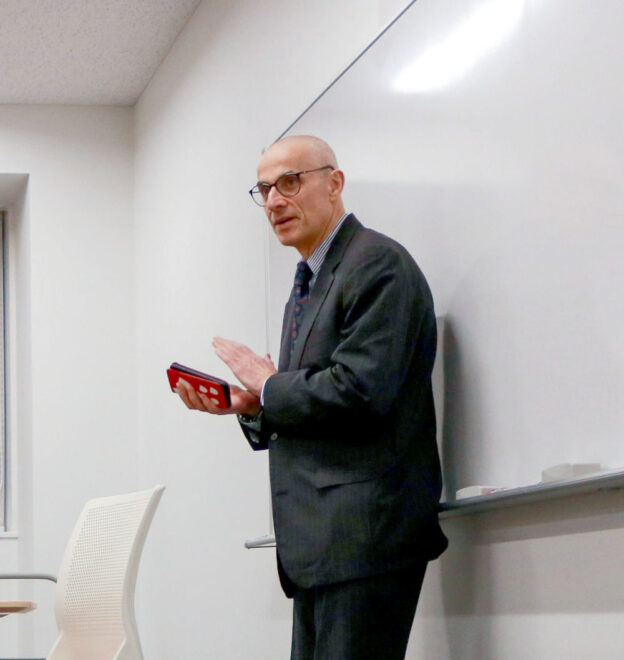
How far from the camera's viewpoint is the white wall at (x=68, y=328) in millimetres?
5539

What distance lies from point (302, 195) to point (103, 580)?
1.53 meters

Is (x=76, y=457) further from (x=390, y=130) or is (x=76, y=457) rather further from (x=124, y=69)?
(x=390, y=130)

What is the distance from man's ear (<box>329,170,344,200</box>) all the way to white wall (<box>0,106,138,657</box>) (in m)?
3.27

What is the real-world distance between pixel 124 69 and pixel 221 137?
1.17 m

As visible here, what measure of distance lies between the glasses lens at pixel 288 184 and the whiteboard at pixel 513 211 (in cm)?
31

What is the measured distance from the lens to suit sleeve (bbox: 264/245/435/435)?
219 cm

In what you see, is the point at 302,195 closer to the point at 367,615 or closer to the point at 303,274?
the point at 303,274

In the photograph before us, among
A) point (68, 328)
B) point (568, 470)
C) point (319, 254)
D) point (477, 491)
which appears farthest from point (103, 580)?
point (68, 328)

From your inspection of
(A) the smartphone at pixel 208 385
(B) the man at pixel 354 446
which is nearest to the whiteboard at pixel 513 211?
(B) the man at pixel 354 446

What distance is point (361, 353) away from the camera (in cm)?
221

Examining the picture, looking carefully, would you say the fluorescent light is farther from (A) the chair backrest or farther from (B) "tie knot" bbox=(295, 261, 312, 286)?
(A) the chair backrest

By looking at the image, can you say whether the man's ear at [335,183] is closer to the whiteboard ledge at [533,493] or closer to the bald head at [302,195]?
the bald head at [302,195]

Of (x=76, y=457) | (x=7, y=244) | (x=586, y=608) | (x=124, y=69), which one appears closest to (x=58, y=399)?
(x=76, y=457)

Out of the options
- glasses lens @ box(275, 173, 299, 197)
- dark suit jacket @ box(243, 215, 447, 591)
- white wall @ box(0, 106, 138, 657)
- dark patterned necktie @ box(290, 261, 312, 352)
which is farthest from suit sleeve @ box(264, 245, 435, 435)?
white wall @ box(0, 106, 138, 657)
